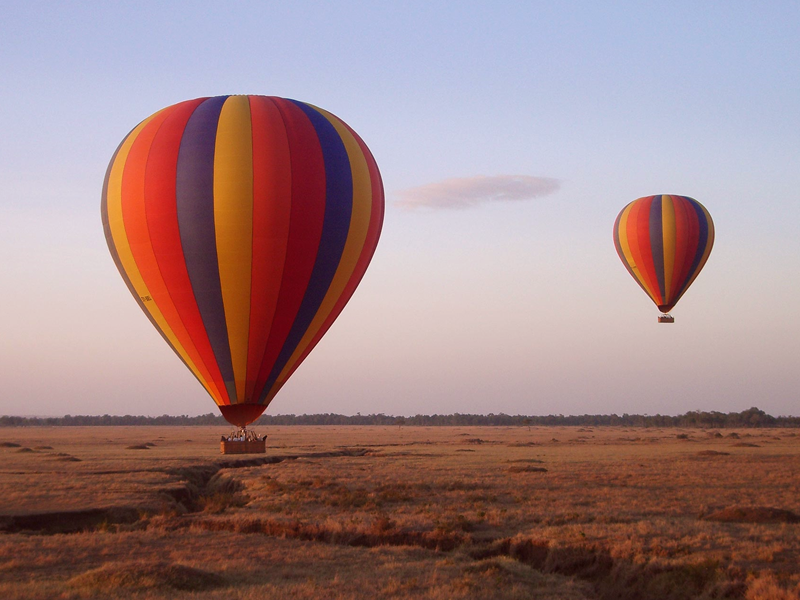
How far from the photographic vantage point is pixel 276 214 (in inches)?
1085

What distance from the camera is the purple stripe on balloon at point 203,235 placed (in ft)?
89.5

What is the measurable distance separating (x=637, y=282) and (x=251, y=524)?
40.6 m

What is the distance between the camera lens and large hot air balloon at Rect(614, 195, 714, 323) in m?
53.5

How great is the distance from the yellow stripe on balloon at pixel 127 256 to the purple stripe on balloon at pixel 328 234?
125 inches

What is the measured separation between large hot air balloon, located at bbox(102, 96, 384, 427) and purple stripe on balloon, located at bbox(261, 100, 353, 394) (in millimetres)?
43

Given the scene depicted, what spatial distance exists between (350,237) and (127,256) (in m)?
7.68

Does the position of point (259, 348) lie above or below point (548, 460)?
above

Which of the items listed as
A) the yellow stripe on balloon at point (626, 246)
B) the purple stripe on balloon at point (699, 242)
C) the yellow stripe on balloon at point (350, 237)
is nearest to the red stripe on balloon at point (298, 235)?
the yellow stripe on balloon at point (350, 237)

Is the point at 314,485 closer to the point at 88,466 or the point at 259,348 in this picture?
the point at 259,348

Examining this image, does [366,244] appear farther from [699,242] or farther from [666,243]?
[699,242]

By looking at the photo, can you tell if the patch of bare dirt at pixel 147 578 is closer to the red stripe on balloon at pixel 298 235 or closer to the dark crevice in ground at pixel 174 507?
the dark crevice in ground at pixel 174 507

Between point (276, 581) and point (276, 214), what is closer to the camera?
point (276, 581)

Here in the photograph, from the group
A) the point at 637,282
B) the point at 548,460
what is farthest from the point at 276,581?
the point at 637,282

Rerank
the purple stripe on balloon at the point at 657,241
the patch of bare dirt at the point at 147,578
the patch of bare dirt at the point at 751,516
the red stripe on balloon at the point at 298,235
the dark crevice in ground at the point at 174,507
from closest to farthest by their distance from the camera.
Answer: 1. the patch of bare dirt at the point at 147,578
2. the dark crevice in ground at the point at 174,507
3. the patch of bare dirt at the point at 751,516
4. the red stripe on balloon at the point at 298,235
5. the purple stripe on balloon at the point at 657,241
